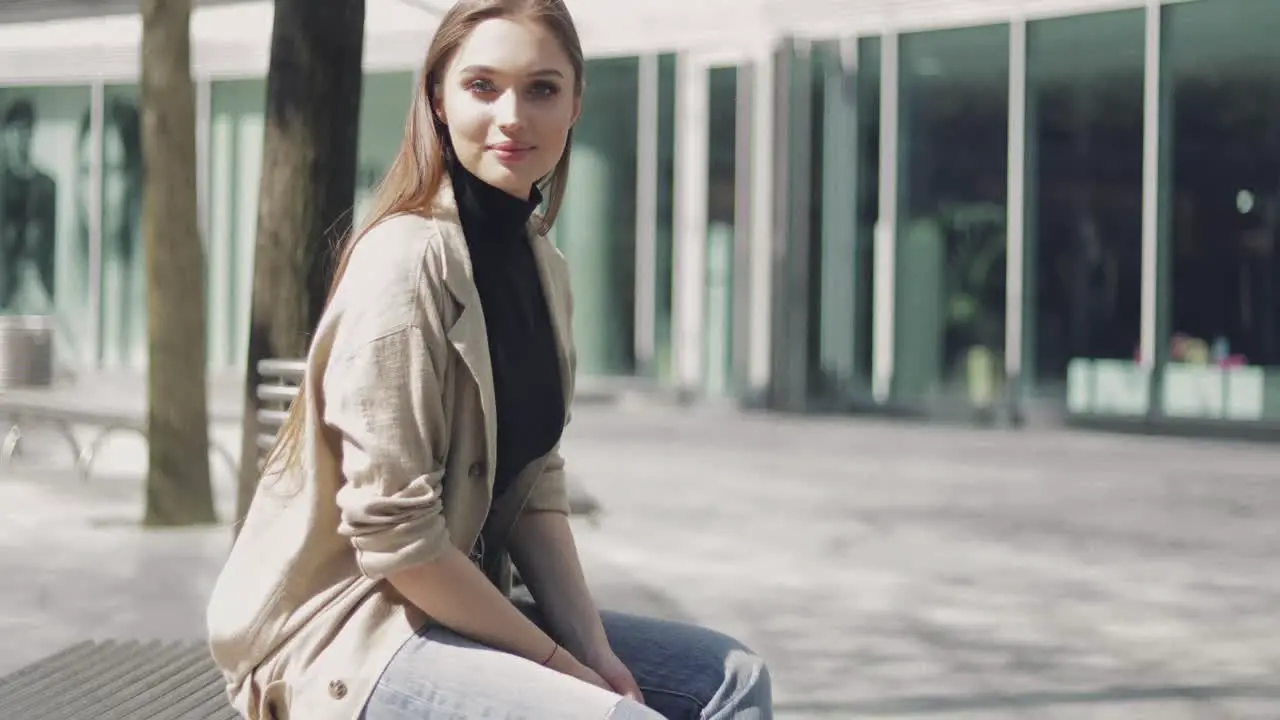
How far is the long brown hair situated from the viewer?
2.36 m

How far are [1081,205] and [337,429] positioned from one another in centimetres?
1453

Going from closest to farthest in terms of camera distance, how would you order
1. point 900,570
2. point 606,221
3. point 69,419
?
point 900,570 → point 69,419 → point 606,221

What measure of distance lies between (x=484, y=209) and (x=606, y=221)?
56.5ft

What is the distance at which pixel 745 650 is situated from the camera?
101 inches

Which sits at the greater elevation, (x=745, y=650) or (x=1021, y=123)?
(x=1021, y=123)

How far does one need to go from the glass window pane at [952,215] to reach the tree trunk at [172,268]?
9.89 metres

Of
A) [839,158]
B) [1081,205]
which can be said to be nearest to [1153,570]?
[1081,205]

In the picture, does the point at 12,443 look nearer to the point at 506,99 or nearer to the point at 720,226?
the point at 720,226

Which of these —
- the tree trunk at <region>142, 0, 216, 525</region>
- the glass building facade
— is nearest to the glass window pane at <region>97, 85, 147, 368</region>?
the glass building facade

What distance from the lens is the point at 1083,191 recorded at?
16.0 metres

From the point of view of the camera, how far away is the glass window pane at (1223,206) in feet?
49.7

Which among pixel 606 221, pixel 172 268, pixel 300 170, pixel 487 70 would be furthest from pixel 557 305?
pixel 606 221

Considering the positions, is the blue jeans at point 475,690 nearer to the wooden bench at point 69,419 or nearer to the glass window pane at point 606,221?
the wooden bench at point 69,419

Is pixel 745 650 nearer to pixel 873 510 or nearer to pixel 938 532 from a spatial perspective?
pixel 938 532
